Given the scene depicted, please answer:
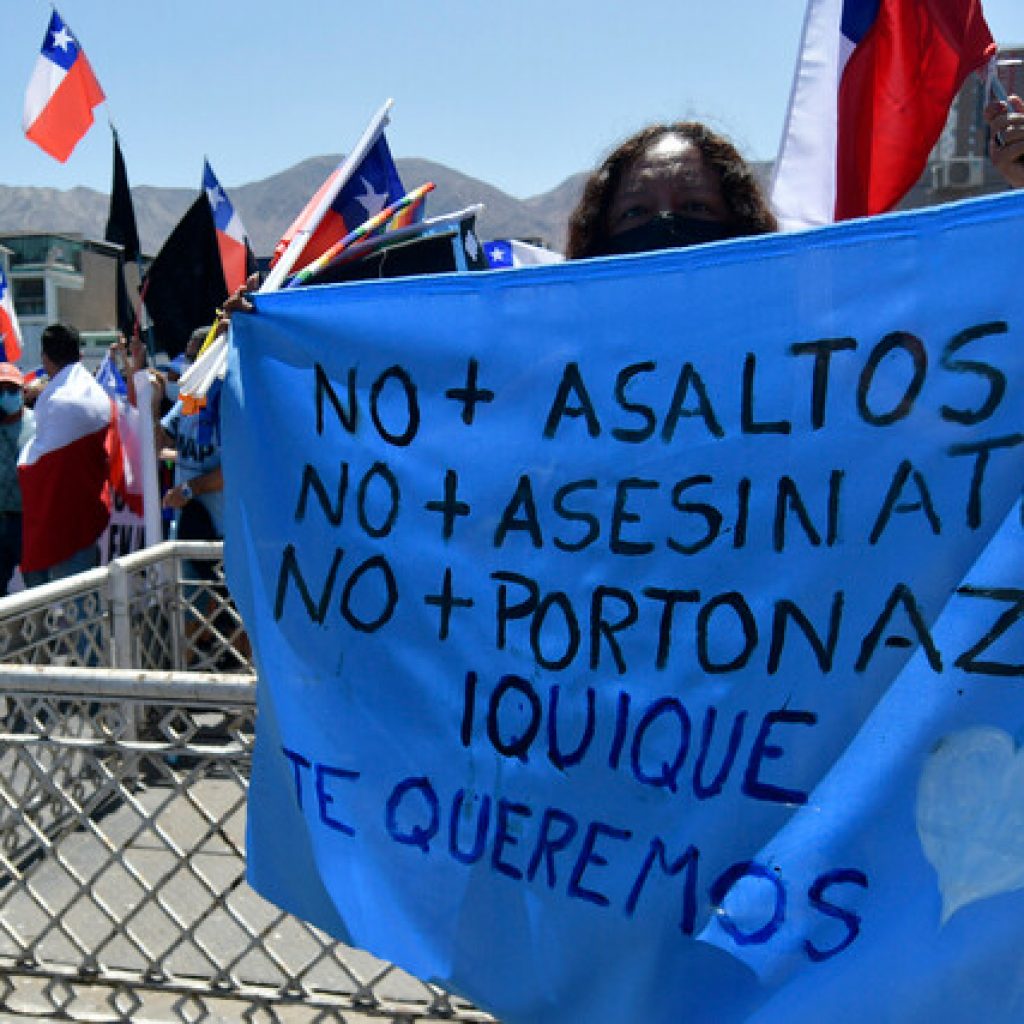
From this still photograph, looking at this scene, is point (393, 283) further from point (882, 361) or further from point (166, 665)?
point (166, 665)

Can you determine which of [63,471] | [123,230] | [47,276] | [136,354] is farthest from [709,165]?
[47,276]

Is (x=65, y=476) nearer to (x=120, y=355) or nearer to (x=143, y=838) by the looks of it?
(x=120, y=355)

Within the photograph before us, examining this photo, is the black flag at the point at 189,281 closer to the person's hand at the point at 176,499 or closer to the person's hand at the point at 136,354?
the person's hand at the point at 136,354

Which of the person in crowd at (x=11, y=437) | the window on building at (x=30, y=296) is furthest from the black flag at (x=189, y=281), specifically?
the window on building at (x=30, y=296)

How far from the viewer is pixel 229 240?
554 cm

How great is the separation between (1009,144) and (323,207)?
1.47 meters

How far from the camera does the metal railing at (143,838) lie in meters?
2.61

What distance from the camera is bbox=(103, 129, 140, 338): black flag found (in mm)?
6203

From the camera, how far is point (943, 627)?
5.81 feet

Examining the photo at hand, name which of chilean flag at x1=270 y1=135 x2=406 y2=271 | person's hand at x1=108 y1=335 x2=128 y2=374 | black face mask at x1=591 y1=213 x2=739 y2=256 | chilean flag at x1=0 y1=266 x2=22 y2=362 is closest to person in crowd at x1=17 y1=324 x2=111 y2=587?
person's hand at x1=108 y1=335 x2=128 y2=374

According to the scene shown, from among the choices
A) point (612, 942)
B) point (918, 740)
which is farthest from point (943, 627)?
point (612, 942)

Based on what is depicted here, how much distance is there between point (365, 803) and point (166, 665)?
2.69m

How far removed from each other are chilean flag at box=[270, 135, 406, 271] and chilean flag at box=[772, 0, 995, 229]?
3.66 ft

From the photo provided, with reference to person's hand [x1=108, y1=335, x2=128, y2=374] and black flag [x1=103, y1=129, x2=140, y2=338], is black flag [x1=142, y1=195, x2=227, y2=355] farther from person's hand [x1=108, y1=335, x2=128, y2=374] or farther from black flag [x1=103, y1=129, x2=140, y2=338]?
person's hand [x1=108, y1=335, x2=128, y2=374]
